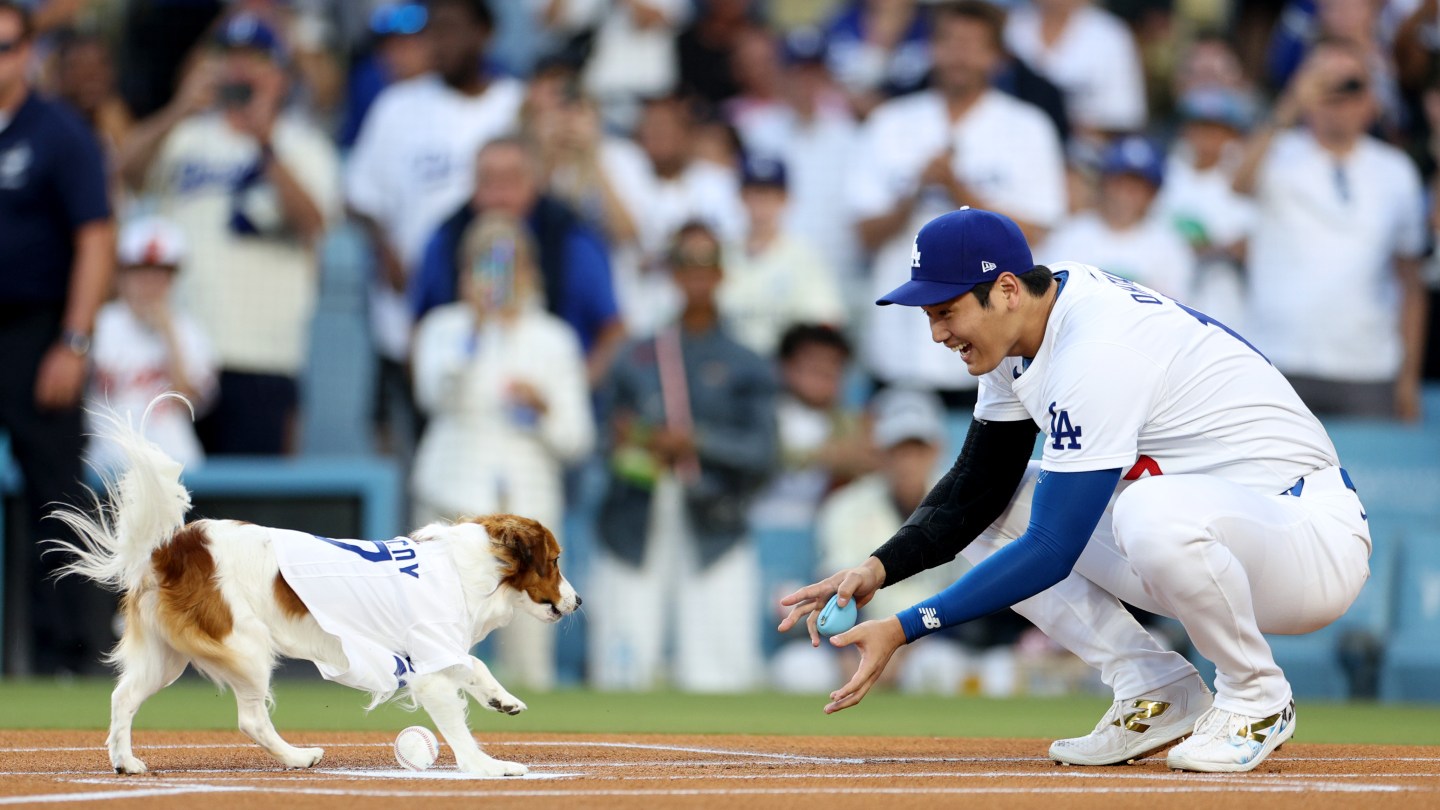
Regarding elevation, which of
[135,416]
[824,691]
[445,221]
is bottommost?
[824,691]

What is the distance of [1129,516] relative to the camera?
5.21 meters

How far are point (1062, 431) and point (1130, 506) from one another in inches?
13.7

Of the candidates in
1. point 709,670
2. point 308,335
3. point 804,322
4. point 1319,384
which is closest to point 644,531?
A: point 709,670

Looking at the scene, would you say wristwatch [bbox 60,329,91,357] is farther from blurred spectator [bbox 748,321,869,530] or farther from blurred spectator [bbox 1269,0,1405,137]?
blurred spectator [bbox 1269,0,1405,137]

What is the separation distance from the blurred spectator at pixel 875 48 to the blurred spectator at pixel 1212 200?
1952 millimetres

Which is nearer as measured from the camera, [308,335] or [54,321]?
[54,321]

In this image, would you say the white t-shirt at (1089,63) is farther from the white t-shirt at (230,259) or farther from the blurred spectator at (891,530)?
the white t-shirt at (230,259)

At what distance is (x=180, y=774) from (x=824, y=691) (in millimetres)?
5809

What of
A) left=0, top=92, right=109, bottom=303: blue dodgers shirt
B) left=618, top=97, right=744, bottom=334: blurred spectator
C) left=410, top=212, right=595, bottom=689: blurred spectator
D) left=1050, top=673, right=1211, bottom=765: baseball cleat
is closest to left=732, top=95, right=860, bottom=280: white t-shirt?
left=618, top=97, right=744, bottom=334: blurred spectator

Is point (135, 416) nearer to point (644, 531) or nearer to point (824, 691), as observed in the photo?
point (644, 531)

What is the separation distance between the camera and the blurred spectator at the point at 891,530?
10602 mm

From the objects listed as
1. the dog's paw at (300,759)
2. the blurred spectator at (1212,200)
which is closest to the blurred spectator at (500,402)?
the blurred spectator at (1212,200)

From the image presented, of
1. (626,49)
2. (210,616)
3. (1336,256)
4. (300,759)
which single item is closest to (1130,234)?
(1336,256)

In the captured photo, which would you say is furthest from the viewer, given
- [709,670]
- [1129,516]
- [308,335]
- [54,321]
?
[308,335]
